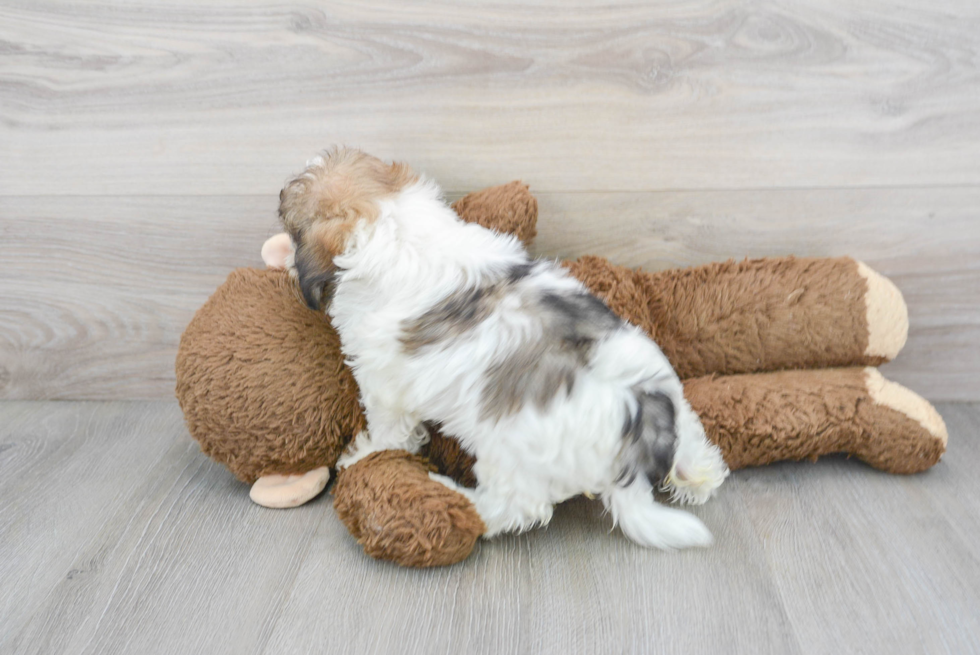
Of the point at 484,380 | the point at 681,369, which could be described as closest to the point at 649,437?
the point at 484,380

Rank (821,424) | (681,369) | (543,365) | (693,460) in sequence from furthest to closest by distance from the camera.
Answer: (681,369), (821,424), (693,460), (543,365)

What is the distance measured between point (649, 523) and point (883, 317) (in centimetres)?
62

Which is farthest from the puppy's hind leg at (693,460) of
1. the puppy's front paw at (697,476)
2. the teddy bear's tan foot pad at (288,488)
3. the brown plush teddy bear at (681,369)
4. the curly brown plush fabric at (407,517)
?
the teddy bear's tan foot pad at (288,488)

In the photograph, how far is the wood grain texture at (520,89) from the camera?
1286 mm

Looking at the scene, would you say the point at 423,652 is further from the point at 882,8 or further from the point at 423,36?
the point at 882,8

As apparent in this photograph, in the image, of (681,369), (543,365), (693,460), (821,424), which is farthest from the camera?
(681,369)

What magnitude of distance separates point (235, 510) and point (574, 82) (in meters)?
0.98

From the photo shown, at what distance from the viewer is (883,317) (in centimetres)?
133

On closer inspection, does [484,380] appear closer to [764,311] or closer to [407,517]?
[407,517]

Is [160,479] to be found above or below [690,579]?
below

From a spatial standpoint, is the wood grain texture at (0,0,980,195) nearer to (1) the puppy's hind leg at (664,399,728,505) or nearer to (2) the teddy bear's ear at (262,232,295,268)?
(2) the teddy bear's ear at (262,232,295,268)

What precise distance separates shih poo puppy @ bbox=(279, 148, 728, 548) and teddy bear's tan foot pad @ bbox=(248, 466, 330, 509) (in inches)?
7.5

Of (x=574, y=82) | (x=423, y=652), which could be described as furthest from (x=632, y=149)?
(x=423, y=652)

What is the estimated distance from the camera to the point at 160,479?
1.36 m
